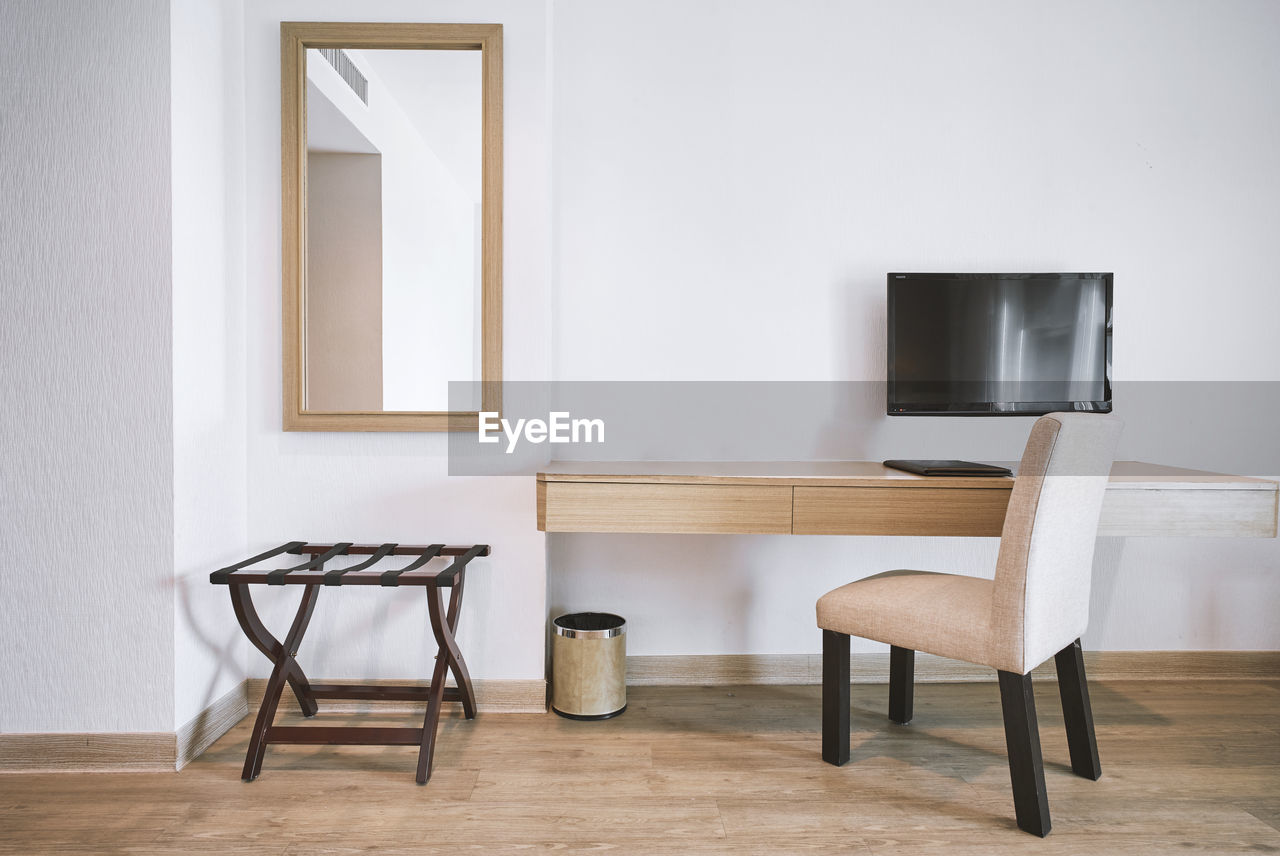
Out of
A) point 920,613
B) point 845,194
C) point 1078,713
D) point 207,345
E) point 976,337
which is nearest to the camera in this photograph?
point 920,613

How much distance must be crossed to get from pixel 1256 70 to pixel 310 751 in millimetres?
3675

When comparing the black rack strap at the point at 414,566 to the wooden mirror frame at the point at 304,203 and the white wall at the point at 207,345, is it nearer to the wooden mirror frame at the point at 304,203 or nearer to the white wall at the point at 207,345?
the wooden mirror frame at the point at 304,203

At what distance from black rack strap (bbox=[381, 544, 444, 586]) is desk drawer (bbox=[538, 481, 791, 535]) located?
0.35 metres

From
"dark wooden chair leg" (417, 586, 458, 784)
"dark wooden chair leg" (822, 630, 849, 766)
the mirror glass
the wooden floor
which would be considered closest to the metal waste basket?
the wooden floor

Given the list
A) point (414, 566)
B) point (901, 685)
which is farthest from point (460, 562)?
point (901, 685)

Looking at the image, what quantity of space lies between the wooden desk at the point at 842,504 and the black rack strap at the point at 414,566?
340 mm

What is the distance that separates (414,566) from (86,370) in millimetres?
950

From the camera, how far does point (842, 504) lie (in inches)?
79.2

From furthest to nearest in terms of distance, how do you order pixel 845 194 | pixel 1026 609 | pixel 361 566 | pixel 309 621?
pixel 845 194, pixel 309 621, pixel 361 566, pixel 1026 609

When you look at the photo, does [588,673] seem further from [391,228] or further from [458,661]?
[391,228]

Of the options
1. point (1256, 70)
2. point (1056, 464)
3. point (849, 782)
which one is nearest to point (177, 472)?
point (849, 782)

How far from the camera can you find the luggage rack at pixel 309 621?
1.88 metres

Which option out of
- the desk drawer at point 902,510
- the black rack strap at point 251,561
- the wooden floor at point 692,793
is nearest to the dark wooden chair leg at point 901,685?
the wooden floor at point 692,793

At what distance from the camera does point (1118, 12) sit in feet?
8.41
